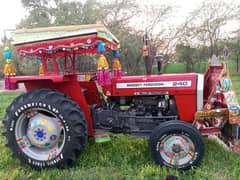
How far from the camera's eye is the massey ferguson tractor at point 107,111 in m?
2.70

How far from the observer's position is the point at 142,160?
9.77 ft

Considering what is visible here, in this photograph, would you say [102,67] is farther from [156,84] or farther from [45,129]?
[45,129]

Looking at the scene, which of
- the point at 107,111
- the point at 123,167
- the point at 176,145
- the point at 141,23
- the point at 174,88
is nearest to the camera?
the point at 176,145

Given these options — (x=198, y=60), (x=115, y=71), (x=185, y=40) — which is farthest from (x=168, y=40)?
(x=115, y=71)

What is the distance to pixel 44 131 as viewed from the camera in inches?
112

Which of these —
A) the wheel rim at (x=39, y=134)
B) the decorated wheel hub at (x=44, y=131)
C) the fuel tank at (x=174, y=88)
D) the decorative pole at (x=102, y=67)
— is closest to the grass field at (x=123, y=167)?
the wheel rim at (x=39, y=134)

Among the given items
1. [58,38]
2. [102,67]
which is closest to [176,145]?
[102,67]

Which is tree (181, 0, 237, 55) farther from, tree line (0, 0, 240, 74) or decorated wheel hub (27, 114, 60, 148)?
decorated wheel hub (27, 114, 60, 148)

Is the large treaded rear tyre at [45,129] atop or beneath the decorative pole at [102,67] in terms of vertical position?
beneath

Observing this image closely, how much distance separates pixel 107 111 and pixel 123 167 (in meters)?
0.82

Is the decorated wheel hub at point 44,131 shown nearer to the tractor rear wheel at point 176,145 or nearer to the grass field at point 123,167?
the grass field at point 123,167

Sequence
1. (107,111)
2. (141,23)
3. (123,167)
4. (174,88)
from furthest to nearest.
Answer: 1. (141,23)
2. (107,111)
3. (174,88)
4. (123,167)

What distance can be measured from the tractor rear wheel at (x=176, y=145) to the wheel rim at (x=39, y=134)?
1.20m

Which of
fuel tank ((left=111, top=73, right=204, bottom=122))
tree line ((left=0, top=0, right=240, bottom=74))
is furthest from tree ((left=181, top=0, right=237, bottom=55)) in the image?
fuel tank ((left=111, top=73, right=204, bottom=122))
